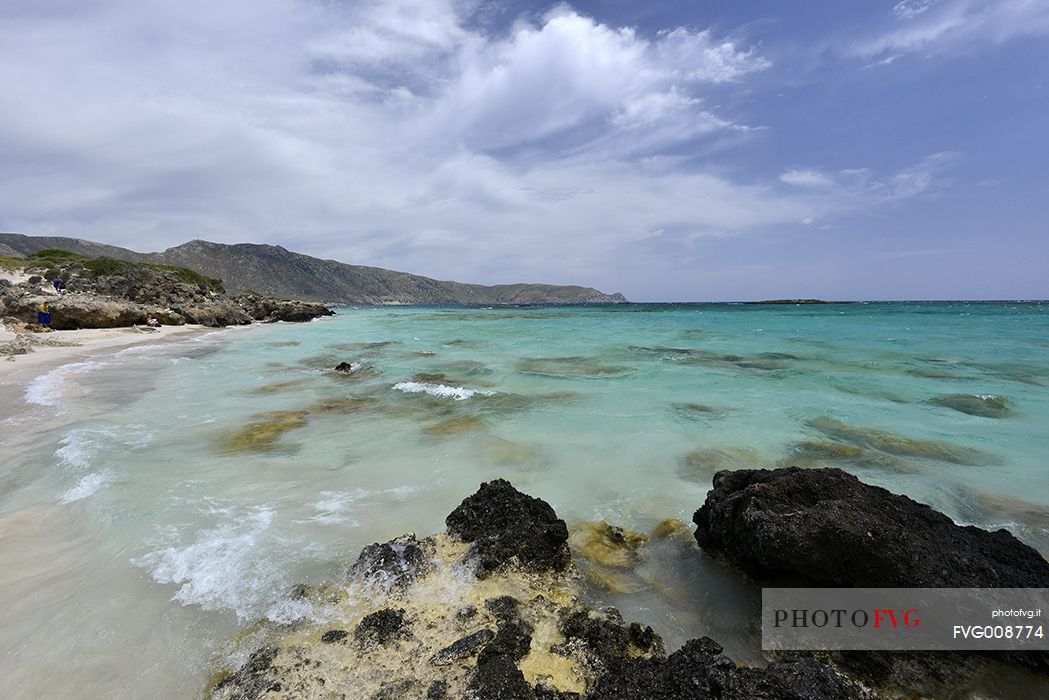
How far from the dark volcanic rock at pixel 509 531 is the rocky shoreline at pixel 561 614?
13mm

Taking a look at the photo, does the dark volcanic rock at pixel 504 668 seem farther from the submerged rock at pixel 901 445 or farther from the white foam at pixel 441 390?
the white foam at pixel 441 390

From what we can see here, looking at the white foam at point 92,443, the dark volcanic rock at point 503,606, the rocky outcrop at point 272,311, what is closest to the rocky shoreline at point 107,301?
the rocky outcrop at point 272,311

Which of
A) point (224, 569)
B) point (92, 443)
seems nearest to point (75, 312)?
point (92, 443)

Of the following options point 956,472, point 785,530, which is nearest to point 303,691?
point 785,530

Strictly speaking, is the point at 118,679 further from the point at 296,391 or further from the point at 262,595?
the point at 296,391

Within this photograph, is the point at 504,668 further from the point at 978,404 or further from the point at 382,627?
the point at 978,404

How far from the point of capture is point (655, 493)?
5977mm

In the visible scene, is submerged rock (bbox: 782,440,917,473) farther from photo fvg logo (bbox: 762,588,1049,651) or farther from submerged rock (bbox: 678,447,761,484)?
photo fvg logo (bbox: 762,588,1049,651)

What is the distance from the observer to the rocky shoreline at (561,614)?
261cm

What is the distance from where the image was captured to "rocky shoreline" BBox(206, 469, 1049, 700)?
103 inches

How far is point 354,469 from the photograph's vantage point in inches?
260

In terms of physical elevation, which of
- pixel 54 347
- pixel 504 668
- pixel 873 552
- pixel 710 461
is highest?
pixel 873 552

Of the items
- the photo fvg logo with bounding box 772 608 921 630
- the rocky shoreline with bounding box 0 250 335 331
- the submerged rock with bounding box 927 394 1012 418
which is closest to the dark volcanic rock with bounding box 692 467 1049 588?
the photo fvg logo with bounding box 772 608 921 630

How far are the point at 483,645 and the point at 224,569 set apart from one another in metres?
2.60
